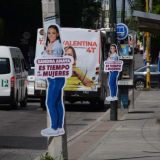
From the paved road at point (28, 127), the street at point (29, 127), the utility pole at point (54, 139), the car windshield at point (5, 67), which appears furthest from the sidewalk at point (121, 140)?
the car windshield at point (5, 67)

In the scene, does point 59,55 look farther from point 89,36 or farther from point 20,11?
point 20,11

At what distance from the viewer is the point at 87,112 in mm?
21766

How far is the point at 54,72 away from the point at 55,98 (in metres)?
0.39

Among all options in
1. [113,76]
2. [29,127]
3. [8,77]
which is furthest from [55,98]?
[8,77]

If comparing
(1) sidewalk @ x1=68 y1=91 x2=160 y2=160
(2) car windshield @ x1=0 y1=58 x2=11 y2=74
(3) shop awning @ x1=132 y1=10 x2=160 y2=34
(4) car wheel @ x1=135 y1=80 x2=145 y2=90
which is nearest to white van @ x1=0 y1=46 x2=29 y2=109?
(2) car windshield @ x1=0 y1=58 x2=11 y2=74

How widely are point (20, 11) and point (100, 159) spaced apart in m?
35.4

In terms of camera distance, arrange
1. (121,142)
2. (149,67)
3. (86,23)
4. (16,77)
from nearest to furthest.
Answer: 1. (121,142)
2. (16,77)
3. (149,67)
4. (86,23)

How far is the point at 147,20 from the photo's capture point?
14758mm

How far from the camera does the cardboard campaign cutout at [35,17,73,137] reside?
8.75m

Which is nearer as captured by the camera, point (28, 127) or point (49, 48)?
point (49, 48)

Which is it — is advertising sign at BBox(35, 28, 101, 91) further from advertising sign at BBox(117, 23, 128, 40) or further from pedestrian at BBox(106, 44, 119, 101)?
pedestrian at BBox(106, 44, 119, 101)

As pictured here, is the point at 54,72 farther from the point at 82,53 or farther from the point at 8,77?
the point at 82,53

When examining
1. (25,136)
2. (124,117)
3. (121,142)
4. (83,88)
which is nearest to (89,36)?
(83,88)

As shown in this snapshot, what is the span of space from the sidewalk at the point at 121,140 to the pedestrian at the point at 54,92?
1.49 m
